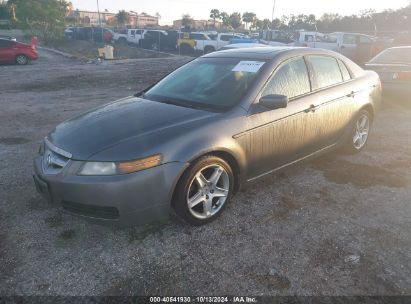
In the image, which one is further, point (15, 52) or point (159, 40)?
point (159, 40)

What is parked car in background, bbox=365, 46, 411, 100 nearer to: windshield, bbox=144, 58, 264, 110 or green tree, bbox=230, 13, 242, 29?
windshield, bbox=144, 58, 264, 110

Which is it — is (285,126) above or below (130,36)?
below

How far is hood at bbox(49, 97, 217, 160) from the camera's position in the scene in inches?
113

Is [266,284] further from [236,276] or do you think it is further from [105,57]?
[105,57]

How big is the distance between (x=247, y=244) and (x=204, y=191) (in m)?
0.61

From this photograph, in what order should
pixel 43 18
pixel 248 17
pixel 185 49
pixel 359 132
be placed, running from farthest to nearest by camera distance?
pixel 248 17, pixel 43 18, pixel 185 49, pixel 359 132

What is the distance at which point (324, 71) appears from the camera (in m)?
4.27

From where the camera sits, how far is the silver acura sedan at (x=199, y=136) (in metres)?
2.74

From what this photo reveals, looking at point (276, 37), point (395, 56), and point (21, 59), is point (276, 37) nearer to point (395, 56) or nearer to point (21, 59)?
point (21, 59)

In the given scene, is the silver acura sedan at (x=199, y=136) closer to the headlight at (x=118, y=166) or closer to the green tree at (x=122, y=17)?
the headlight at (x=118, y=166)

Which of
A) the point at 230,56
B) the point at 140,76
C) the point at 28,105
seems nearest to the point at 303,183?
the point at 230,56

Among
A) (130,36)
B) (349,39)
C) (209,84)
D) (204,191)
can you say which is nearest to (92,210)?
(204,191)

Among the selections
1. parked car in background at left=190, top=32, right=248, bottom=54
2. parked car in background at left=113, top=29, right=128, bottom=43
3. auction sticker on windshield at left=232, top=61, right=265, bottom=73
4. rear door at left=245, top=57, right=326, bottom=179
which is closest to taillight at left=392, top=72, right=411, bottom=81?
rear door at left=245, top=57, right=326, bottom=179

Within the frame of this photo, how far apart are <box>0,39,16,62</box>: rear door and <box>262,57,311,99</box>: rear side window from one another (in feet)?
58.2
